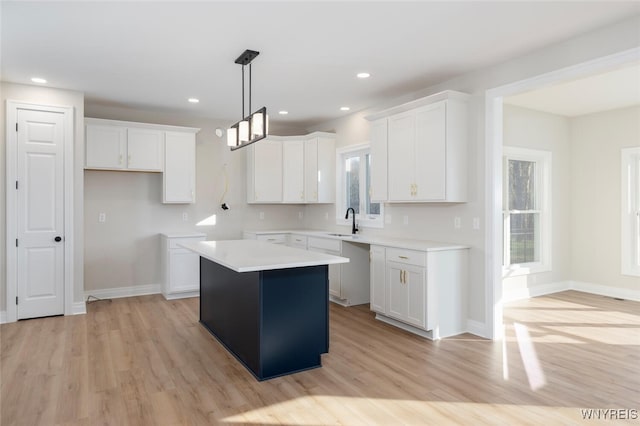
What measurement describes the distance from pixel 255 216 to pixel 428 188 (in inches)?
131

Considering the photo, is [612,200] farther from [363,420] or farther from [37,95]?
[37,95]

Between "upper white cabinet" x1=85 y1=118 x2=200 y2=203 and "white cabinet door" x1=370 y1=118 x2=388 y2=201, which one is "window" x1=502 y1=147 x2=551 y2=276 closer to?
"white cabinet door" x1=370 y1=118 x2=388 y2=201

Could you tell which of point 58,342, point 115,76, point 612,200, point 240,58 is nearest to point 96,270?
point 58,342

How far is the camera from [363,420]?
244 cm

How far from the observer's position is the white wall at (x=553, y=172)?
5.58m

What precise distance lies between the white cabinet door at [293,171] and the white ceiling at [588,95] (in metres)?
2.97

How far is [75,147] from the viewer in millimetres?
4766

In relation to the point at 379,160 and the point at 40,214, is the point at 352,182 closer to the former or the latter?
the point at 379,160

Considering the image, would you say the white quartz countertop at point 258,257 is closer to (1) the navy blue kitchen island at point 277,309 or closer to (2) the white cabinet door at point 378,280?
(1) the navy blue kitchen island at point 277,309

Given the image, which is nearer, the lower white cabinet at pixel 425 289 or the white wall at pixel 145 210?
the lower white cabinet at pixel 425 289

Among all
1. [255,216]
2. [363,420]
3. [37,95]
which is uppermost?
[37,95]

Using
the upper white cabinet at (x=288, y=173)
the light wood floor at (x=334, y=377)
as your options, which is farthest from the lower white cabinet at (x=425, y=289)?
the upper white cabinet at (x=288, y=173)

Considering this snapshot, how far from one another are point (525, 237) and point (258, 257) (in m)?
4.37

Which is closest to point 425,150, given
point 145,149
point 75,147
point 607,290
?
point 145,149
